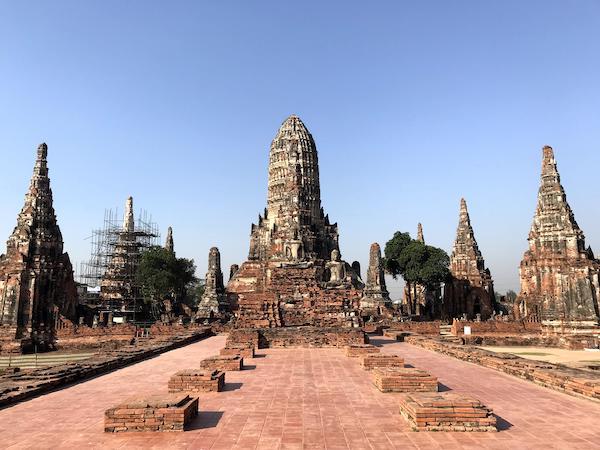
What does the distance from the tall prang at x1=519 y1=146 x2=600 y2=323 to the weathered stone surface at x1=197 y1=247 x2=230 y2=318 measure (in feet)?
75.8

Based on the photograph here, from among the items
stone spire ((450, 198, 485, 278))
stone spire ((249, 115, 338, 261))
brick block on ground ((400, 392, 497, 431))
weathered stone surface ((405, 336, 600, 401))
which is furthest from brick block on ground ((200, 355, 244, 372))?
stone spire ((249, 115, 338, 261))

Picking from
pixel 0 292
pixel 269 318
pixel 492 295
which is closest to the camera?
pixel 269 318

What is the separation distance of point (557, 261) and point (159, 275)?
32.5 m

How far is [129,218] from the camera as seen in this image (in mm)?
54312

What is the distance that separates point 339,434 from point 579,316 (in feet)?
78.9

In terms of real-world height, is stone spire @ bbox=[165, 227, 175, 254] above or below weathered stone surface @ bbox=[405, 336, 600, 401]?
above

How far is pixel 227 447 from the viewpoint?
5.50 metres

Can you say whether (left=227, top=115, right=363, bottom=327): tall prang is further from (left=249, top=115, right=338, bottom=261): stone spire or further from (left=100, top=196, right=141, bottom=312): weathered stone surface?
(left=100, top=196, right=141, bottom=312): weathered stone surface

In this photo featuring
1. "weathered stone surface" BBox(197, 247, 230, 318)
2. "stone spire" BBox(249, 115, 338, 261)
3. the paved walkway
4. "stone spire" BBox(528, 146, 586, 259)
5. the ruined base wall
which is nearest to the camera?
the paved walkway

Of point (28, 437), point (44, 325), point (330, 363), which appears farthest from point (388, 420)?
point (44, 325)

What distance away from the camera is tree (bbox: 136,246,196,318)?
147 feet

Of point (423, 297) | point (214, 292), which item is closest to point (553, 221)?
point (214, 292)

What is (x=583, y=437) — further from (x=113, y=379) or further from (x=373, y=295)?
(x=373, y=295)

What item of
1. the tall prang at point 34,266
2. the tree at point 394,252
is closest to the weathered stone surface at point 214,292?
the tall prang at point 34,266
